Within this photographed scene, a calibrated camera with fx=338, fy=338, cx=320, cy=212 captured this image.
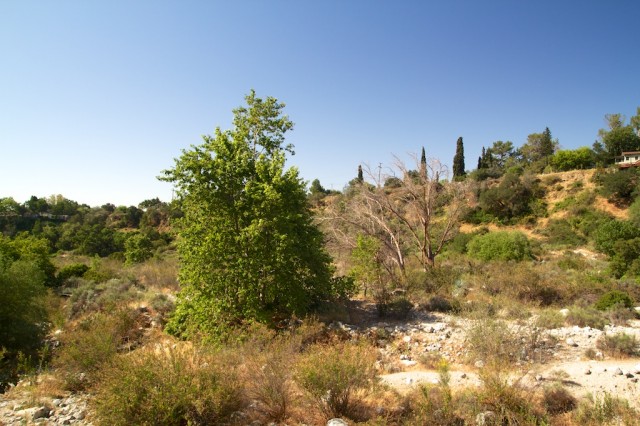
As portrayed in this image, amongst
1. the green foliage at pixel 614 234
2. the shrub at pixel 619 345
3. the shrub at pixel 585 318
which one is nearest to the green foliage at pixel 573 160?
the green foliage at pixel 614 234

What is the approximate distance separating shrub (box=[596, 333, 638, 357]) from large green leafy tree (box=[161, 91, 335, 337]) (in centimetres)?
711

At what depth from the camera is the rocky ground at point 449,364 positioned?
18.9ft

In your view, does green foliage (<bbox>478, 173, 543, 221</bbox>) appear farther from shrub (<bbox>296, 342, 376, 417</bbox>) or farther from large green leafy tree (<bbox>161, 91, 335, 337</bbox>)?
shrub (<bbox>296, 342, 376, 417</bbox>)

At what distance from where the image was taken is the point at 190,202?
30.7 ft

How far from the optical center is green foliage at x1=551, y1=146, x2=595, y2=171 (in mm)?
44031

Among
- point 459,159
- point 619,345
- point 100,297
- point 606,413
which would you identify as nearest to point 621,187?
point 459,159

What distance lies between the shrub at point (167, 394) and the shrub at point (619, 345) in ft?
26.2

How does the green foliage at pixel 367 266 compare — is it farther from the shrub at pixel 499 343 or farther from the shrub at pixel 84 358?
the shrub at pixel 84 358

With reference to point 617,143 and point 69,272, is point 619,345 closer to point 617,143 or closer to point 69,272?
point 69,272

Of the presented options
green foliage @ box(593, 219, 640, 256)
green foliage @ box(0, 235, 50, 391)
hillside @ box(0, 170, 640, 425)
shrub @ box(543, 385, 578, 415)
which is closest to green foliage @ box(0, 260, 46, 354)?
green foliage @ box(0, 235, 50, 391)

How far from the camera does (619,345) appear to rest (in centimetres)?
746

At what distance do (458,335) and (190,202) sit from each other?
8.17 m

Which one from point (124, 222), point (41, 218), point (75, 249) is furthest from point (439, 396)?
point (41, 218)

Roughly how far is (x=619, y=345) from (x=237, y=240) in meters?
9.12
